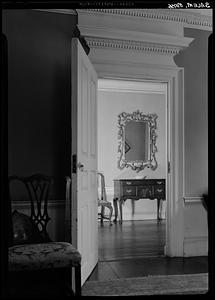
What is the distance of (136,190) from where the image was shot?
233 inches

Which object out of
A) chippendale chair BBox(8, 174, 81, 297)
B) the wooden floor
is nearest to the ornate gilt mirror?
the wooden floor

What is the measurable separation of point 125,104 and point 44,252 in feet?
15.1

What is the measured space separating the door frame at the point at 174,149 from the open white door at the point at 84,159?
2.49ft

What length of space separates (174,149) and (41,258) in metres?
1.93

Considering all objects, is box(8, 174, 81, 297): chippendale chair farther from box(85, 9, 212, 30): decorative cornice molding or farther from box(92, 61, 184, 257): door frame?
box(85, 9, 212, 30): decorative cornice molding

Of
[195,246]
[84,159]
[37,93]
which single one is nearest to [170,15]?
[37,93]

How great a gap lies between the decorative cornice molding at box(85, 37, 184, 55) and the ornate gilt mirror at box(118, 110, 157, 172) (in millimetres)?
2886

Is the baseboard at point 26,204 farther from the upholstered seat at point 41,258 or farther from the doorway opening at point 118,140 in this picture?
the doorway opening at point 118,140

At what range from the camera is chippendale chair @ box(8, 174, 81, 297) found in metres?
2.02

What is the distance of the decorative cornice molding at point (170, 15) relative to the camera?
11.1 ft

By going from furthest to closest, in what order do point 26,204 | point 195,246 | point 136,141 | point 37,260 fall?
1. point 136,141
2. point 195,246
3. point 26,204
4. point 37,260

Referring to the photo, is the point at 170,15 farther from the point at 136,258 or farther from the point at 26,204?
the point at 136,258

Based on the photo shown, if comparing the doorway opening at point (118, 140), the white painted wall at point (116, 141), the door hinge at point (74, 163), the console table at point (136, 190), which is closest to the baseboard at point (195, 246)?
the door hinge at point (74, 163)

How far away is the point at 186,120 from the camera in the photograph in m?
3.58
